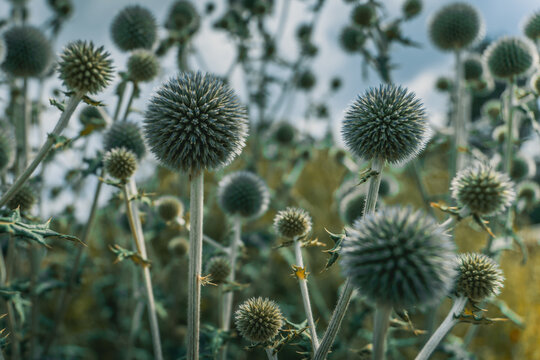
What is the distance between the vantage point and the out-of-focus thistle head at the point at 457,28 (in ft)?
14.8

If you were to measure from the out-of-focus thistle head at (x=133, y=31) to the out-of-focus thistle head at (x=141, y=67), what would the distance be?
0.72m

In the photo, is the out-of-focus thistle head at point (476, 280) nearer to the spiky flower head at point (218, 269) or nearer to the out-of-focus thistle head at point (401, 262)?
the out-of-focus thistle head at point (401, 262)

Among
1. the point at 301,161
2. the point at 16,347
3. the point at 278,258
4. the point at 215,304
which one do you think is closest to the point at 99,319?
the point at 215,304

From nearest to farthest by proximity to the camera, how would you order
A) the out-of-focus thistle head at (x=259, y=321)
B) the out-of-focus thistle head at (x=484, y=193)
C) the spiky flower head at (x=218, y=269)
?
the out-of-focus thistle head at (x=484, y=193)
the out-of-focus thistle head at (x=259, y=321)
the spiky flower head at (x=218, y=269)

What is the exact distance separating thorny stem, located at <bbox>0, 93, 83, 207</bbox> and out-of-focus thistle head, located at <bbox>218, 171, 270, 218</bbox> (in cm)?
151

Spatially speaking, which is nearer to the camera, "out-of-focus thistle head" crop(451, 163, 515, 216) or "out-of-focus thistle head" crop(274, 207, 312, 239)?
"out-of-focus thistle head" crop(451, 163, 515, 216)

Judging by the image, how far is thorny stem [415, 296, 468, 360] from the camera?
1878 mm

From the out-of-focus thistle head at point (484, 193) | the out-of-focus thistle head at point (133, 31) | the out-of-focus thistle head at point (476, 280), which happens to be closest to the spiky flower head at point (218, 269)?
the out-of-focus thistle head at point (476, 280)

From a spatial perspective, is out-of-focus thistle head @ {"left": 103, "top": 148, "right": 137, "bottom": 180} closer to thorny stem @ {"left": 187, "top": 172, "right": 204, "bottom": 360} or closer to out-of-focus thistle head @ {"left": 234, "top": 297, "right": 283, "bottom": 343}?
thorny stem @ {"left": 187, "top": 172, "right": 204, "bottom": 360}

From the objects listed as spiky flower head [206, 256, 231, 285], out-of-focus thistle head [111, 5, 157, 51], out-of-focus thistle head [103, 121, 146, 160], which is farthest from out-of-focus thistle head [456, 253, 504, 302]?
out-of-focus thistle head [111, 5, 157, 51]

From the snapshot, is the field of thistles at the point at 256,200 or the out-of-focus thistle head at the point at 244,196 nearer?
the field of thistles at the point at 256,200

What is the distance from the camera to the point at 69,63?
2.38m

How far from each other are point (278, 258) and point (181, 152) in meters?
5.50

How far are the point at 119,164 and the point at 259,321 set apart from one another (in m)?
1.42
